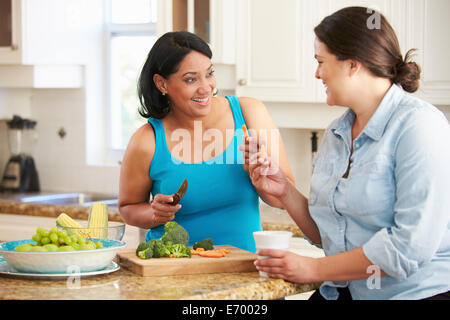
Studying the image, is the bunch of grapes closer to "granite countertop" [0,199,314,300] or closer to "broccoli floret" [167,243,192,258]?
"granite countertop" [0,199,314,300]

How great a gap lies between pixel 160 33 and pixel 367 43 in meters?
2.00

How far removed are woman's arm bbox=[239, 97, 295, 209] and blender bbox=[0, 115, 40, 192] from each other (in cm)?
244

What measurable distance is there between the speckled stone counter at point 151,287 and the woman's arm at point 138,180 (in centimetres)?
50

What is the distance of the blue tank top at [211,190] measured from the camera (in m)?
2.18

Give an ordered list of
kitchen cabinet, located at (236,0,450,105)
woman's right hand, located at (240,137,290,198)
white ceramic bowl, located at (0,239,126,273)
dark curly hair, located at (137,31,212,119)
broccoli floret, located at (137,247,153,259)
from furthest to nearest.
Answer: kitchen cabinet, located at (236,0,450,105) < dark curly hair, located at (137,31,212,119) < woman's right hand, located at (240,137,290,198) < broccoli floret, located at (137,247,153,259) < white ceramic bowl, located at (0,239,126,273)

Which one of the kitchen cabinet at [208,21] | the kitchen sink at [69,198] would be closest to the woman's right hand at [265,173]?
the kitchen cabinet at [208,21]

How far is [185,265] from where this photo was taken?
1695 mm

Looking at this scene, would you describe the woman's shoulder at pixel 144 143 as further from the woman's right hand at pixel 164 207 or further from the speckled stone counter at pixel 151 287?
the speckled stone counter at pixel 151 287

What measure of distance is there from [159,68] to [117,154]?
2.27 metres

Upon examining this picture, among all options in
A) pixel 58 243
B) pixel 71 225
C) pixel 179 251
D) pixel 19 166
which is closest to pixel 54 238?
pixel 58 243

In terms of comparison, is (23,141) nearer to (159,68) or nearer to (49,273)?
(159,68)

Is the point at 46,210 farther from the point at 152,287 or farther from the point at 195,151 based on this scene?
the point at 152,287

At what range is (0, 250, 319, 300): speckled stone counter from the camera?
4.92ft

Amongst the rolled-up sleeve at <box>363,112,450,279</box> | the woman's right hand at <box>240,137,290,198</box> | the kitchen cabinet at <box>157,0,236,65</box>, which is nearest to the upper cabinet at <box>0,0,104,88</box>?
the kitchen cabinet at <box>157,0,236,65</box>
